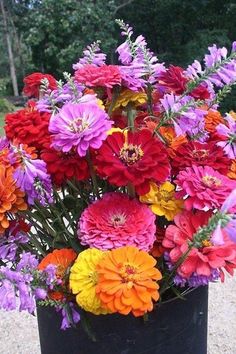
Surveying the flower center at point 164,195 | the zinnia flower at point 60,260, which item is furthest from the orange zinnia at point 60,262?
the flower center at point 164,195

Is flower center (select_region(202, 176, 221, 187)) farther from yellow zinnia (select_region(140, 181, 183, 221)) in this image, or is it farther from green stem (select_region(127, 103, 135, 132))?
green stem (select_region(127, 103, 135, 132))

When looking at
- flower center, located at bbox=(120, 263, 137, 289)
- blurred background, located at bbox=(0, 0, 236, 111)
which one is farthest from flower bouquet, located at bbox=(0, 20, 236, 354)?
blurred background, located at bbox=(0, 0, 236, 111)

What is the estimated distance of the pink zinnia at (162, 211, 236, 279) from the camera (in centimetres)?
96

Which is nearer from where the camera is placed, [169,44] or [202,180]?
[202,180]

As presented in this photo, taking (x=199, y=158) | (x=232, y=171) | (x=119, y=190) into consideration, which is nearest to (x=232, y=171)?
(x=232, y=171)

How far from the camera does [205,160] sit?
109 centimetres

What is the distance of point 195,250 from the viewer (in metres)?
0.97

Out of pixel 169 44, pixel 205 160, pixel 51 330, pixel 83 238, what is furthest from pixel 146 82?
pixel 169 44

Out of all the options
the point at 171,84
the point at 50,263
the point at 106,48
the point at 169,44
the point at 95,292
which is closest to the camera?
the point at 95,292

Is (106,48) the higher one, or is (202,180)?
(202,180)

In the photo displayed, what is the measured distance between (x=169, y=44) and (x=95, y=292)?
42.1ft

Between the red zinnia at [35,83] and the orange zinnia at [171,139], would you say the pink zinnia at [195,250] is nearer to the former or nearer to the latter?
the orange zinnia at [171,139]

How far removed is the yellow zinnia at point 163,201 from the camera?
3.46 feet

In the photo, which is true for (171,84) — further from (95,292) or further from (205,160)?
(95,292)
